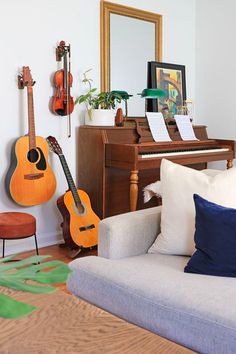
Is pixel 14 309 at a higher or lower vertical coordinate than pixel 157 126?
lower

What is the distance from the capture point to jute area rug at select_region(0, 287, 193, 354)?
1.06 meters

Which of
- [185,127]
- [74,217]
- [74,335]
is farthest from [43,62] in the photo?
[74,335]

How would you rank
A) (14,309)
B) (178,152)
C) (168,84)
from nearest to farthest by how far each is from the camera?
(14,309)
(178,152)
(168,84)

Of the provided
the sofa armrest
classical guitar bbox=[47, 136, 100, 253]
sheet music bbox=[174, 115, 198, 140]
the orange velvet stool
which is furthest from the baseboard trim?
the sofa armrest

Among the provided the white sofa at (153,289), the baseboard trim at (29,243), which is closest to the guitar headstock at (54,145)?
the baseboard trim at (29,243)

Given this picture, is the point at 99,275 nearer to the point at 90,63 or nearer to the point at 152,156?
the point at 152,156

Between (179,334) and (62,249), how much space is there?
222 cm

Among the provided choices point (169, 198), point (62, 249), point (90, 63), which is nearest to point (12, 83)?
Result: point (90, 63)

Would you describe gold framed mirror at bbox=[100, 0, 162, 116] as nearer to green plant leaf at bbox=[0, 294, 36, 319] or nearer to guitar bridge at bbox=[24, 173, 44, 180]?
guitar bridge at bbox=[24, 173, 44, 180]

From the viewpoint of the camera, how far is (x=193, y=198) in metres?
1.94

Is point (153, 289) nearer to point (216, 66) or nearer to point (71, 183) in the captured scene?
point (71, 183)

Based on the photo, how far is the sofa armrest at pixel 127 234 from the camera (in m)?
1.96

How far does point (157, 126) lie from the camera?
13.2ft

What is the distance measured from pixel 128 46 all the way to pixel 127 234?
263 centimetres
